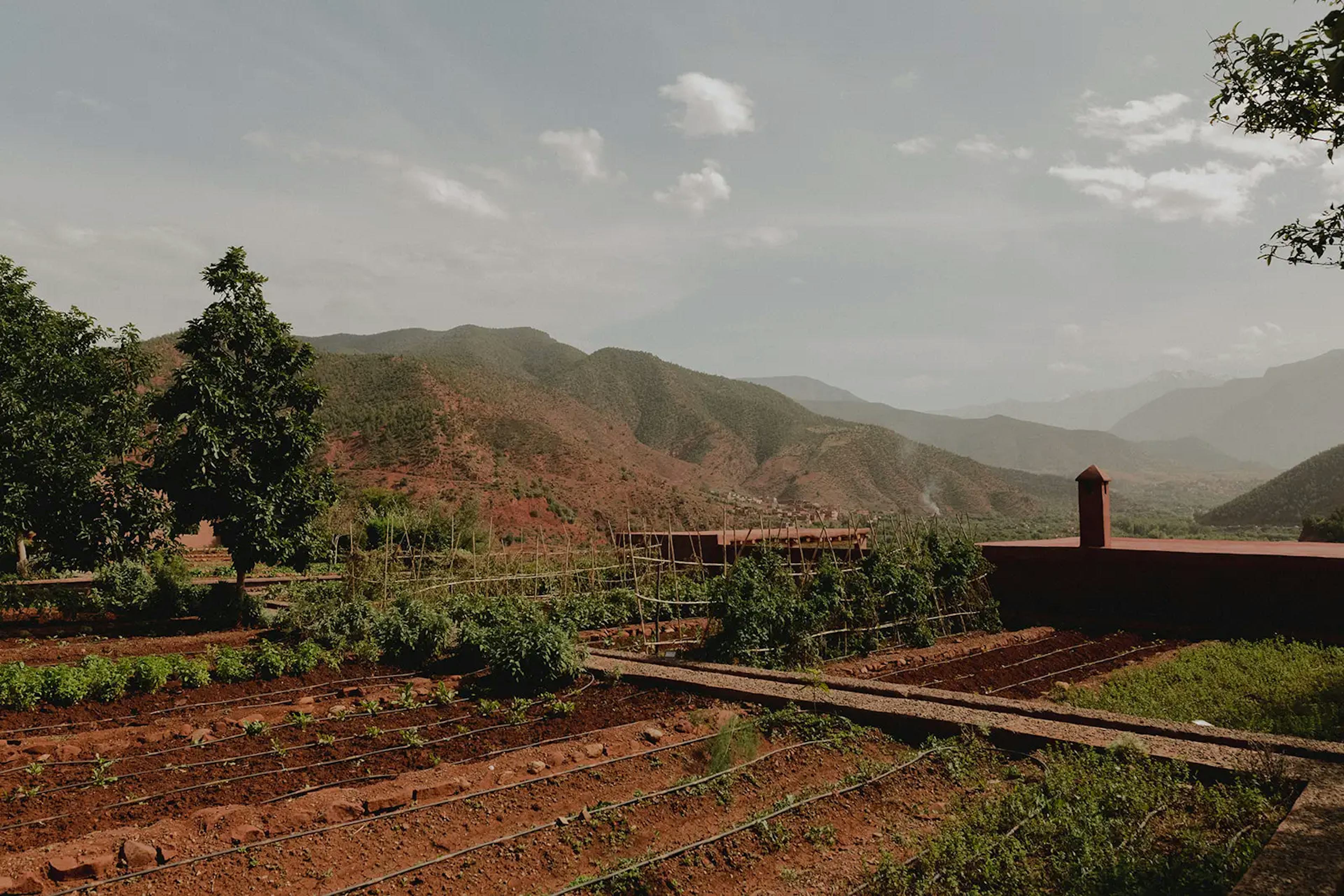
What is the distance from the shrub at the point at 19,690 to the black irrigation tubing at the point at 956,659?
815 centimetres

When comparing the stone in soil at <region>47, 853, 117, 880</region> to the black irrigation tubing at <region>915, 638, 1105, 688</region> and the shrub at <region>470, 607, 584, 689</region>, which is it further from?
the black irrigation tubing at <region>915, 638, 1105, 688</region>

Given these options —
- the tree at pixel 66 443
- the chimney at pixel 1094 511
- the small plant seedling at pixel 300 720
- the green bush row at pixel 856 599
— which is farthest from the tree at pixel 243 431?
the chimney at pixel 1094 511

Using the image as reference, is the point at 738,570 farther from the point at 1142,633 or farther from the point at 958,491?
the point at 958,491

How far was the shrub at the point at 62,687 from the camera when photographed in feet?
24.8

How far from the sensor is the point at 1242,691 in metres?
8.29

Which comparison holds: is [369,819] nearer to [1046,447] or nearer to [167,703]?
[167,703]

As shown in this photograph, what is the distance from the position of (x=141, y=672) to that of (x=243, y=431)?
4.67 metres

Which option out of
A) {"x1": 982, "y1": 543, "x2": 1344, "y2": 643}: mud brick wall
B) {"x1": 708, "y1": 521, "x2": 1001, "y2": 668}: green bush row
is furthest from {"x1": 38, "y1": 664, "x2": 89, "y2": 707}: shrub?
{"x1": 982, "y1": 543, "x2": 1344, "y2": 643}: mud brick wall

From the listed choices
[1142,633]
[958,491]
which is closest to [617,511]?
[958,491]

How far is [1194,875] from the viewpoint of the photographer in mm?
3932

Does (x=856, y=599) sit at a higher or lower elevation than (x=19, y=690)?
higher

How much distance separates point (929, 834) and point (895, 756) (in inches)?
59.5

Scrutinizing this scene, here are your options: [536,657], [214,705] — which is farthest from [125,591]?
[536,657]

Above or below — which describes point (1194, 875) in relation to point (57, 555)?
below
